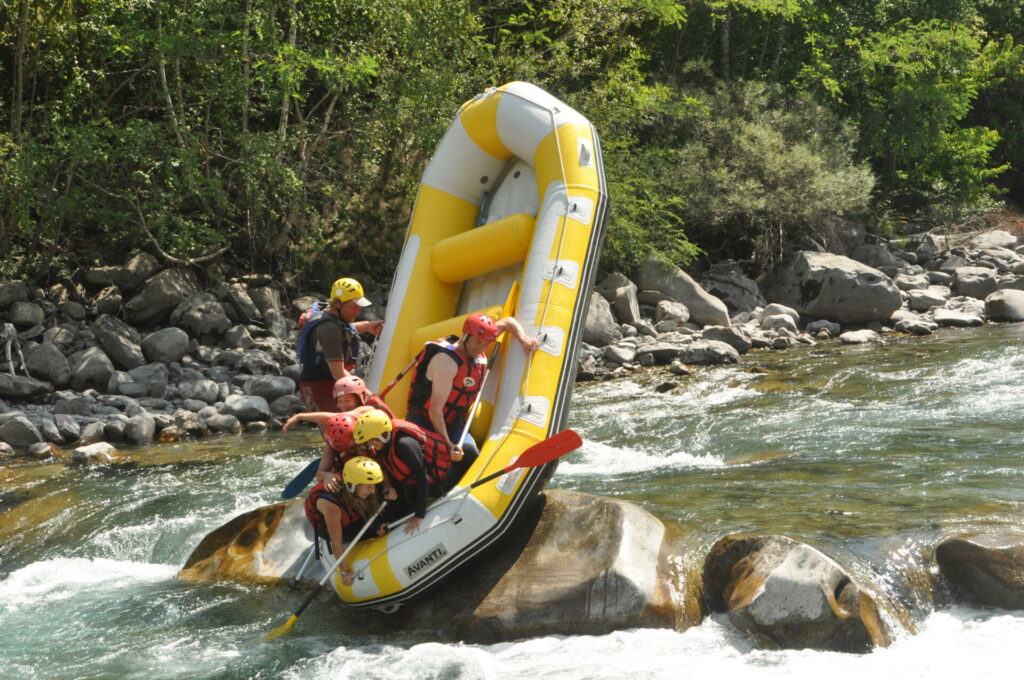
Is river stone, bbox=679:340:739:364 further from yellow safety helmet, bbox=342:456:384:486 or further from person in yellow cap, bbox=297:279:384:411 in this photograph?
yellow safety helmet, bbox=342:456:384:486

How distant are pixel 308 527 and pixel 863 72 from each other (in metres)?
15.6

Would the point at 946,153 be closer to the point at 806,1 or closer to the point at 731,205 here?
the point at 806,1

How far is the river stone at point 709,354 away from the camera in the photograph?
1094 centimetres

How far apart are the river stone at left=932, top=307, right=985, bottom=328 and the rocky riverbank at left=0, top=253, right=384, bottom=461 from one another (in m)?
8.06

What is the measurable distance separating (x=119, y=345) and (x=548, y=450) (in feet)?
21.2

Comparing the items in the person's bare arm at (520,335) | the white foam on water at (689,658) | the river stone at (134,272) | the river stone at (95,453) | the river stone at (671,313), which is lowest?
the white foam on water at (689,658)

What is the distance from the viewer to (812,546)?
4.21 m

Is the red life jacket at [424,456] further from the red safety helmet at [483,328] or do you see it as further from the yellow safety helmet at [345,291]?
the yellow safety helmet at [345,291]

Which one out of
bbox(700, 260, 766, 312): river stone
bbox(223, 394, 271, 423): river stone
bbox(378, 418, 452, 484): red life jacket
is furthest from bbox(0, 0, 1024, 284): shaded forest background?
bbox(378, 418, 452, 484): red life jacket

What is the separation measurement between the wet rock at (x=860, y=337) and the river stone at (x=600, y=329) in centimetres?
274

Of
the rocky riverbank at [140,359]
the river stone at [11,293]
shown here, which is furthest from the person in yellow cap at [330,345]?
the river stone at [11,293]

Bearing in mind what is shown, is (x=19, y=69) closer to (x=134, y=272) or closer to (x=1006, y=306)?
(x=134, y=272)

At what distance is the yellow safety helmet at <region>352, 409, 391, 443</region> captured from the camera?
166 inches

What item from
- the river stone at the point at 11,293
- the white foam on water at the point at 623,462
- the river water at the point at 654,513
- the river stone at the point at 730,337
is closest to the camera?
the river water at the point at 654,513
